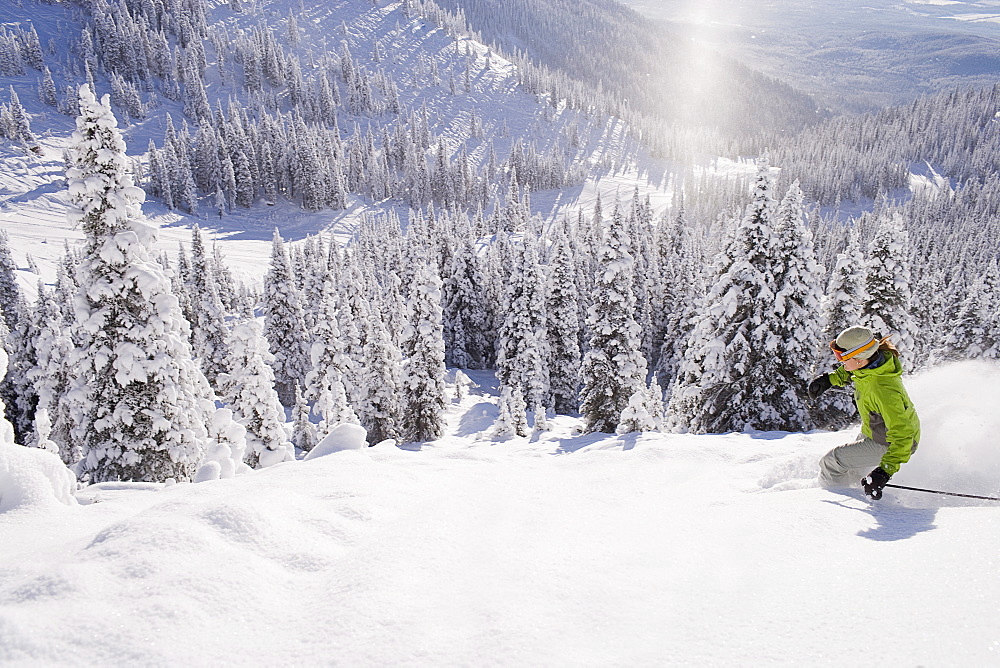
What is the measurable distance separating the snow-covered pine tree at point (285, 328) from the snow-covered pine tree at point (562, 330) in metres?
21.0

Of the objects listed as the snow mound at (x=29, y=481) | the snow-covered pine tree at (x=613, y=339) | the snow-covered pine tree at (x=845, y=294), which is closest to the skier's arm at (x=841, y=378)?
the snow mound at (x=29, y=481)

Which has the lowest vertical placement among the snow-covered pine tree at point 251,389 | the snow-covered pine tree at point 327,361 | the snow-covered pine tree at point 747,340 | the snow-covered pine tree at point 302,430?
the snow-covered pine tree at point 302,430

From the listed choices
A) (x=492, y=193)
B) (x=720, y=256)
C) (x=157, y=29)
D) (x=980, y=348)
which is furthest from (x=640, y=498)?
(x=157, y=29)

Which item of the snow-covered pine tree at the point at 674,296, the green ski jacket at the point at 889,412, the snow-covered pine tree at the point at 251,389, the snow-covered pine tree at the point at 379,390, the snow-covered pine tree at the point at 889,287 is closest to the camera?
the green ski jacket at the point at 889,412

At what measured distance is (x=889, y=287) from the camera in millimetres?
21047

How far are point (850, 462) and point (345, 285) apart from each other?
36.0m

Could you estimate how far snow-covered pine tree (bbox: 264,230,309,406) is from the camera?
42000 mm

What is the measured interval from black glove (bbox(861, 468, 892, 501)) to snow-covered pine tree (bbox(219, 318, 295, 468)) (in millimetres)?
20734

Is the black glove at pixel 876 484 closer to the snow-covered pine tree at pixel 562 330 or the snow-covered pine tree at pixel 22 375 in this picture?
the snow-covered pine tree at pixel 562 330

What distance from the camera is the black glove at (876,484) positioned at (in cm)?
536

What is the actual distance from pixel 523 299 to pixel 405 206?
325 ft

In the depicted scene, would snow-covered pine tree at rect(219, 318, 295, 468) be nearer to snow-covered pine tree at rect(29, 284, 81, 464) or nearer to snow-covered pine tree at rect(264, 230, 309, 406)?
snow-covered pine tree at rect(29, 284, 81, 464)

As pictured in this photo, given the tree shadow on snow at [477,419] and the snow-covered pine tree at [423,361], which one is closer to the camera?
the snow-covered pine tree at [423,361]

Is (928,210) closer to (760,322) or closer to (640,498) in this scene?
(760,322)
